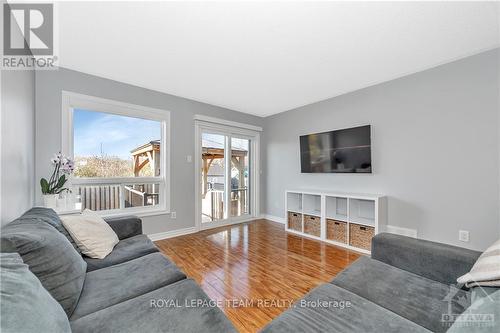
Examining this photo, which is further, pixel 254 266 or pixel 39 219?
pixel 254 266

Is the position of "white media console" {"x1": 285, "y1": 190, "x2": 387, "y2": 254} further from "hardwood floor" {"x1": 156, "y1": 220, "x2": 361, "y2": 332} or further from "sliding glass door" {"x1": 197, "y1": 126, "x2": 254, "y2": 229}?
"sliding glass door" {"x1": 197, "y1": 126, "x2": 254, "y2": 229}

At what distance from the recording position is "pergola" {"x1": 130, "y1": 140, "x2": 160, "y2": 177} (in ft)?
10.7

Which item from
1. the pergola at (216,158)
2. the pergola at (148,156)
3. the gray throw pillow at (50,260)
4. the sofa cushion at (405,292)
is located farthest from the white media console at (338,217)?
the gray throw pillow at (50,260)

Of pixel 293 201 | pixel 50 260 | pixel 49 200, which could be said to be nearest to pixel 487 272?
pixel 50 260

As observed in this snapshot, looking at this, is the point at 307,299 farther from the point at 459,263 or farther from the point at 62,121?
the point at 62,121

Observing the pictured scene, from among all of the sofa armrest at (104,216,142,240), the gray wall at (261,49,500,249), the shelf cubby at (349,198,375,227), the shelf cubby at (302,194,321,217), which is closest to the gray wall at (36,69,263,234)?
the sofa armrest at (104,216,142,240)

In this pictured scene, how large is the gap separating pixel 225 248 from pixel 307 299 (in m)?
2.03

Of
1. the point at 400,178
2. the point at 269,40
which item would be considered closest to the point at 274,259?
the point at 400,178

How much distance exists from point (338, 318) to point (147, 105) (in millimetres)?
3456

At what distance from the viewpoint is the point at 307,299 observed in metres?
1.12

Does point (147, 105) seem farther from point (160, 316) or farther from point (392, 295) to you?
point (392, 295)

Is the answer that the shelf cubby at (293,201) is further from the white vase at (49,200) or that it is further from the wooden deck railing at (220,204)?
the white vase at (49,200)

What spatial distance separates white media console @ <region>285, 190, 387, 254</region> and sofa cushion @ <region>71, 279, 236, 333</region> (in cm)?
255

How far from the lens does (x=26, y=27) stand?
1860mm
